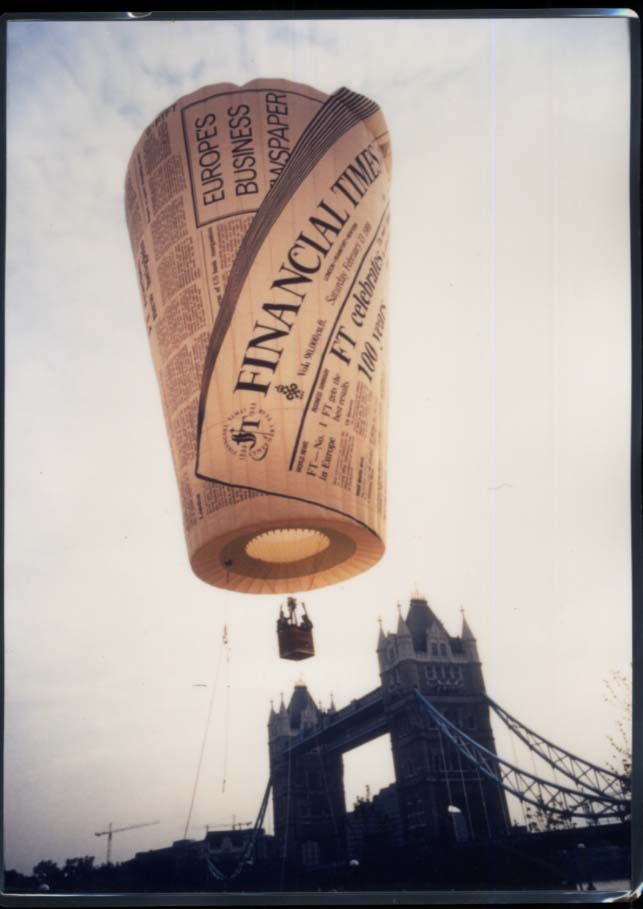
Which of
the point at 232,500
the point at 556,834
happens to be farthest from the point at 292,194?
the point at 556,834

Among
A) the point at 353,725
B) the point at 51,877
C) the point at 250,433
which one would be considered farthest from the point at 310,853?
the point at 250,433

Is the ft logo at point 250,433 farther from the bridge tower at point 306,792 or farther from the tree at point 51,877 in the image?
the bridge tower at point 306,792

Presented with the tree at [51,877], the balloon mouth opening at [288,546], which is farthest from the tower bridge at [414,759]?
the balloon mouth opening at [288,546]

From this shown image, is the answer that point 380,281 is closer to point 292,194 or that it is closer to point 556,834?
point 292,194

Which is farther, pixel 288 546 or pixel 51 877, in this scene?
pixel 51 877

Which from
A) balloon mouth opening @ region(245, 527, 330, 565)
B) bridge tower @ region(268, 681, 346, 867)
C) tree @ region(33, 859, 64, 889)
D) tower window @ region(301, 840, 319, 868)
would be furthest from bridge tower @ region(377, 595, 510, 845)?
balloon mouth opening @ region(245, 527, 330, 565)

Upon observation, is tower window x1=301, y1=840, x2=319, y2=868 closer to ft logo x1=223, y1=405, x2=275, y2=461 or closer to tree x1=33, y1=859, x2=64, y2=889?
tree x1=33, y1=859, x2=64, y2=889

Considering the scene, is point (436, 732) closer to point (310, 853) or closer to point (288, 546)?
point (310, 853)
